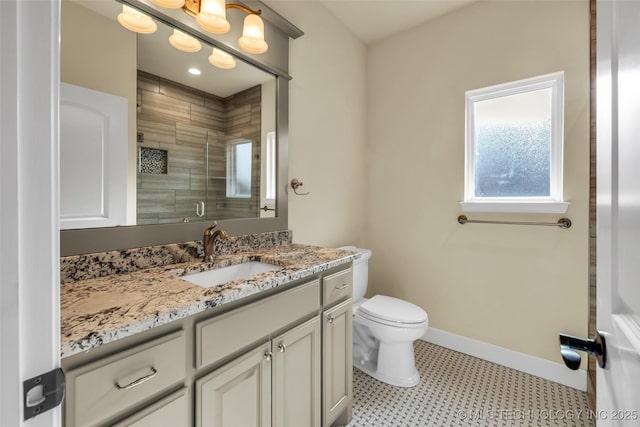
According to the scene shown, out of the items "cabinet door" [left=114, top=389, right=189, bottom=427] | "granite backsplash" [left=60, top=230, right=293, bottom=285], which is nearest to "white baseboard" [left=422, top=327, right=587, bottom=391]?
"granite backsplash" [left=60, top=230, right=293, bottom=285]

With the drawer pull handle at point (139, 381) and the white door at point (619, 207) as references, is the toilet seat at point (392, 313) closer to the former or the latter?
the white door at point (619, 207)

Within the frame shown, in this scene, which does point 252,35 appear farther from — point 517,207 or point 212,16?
point 517,207

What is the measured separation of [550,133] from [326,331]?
1.96m

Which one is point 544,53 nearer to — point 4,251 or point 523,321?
point 523,321

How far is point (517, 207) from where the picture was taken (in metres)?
1.97

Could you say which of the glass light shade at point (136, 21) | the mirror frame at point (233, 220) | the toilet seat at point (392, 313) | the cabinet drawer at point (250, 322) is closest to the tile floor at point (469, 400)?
the toilet seat at point (392, 313)

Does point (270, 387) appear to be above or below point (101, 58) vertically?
below

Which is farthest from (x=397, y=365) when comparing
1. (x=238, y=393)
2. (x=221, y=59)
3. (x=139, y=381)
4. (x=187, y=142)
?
(x=221, y=59)

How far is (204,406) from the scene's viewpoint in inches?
33.7

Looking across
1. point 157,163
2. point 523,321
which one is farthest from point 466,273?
point 157,163

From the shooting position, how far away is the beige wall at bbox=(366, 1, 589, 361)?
6.05ft

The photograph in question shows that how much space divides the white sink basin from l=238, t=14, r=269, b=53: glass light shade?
1.17m

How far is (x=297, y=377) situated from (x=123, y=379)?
2.30 feet

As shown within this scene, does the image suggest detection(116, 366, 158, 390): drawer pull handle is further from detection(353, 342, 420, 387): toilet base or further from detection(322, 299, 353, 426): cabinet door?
detection(353, 342, 420, 387): toilet base
